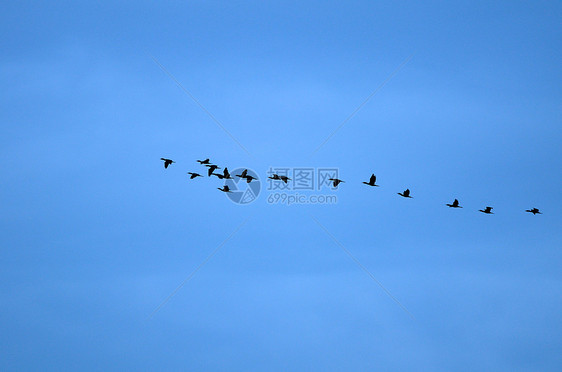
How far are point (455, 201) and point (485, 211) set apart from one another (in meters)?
4.09

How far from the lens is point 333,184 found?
8388cm

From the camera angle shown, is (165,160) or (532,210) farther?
(532,210)

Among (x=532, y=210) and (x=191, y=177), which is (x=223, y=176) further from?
(x=532, y=210)

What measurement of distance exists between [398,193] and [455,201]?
27.0ft

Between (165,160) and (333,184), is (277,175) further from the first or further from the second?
(165,160)

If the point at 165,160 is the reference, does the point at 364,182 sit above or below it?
above

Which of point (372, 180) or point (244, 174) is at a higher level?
point (372, 180)

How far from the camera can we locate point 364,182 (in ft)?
278

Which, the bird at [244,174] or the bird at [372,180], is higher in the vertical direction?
the bird at [372,180]

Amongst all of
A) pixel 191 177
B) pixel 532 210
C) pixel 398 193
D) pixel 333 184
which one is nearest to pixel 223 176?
pixel 191 177

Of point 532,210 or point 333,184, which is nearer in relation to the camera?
point 333,184

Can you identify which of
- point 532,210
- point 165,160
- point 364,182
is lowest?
point 165,160

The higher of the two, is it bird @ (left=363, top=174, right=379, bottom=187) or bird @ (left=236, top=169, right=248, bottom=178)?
bird @ (left=363, top=174, right=379, bottom=187)

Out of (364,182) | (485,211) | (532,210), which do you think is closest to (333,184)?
(364,182)
